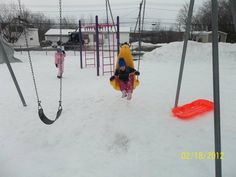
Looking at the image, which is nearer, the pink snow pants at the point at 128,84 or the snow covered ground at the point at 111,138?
the snow covered ground at the point at 111,138

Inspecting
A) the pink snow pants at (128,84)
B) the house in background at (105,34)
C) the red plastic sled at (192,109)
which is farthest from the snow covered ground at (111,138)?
the house in background at (105,34)

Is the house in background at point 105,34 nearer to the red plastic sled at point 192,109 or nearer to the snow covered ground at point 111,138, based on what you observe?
the snow covered ground at point 111,138

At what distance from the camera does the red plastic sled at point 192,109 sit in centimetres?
360

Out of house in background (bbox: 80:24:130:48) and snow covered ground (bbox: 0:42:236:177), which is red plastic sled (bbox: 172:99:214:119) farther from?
house in background (bbox: 80:24:130:48)

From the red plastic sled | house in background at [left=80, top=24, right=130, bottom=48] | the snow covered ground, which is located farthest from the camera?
house in background at [left=80, top=24, right=130, bottom=48]

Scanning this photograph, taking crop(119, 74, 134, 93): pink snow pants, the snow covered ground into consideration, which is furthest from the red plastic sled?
crop(119, 74, 134, 93): pink snow pants

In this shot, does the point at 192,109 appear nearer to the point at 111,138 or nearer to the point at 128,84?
the point at 128,84

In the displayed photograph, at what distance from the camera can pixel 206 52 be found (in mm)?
13117

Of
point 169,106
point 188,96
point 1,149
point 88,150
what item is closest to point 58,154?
point 88,150

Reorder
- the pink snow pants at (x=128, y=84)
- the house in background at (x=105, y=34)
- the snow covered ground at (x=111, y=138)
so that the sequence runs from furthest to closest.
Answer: the house in background at (x=105, y=34) → the pink snow pants at (x=128, y=84) → the snow covered ground at (x=111, y=138)

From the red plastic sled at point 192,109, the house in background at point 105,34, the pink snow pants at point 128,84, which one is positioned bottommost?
the red plastic sled at point 192,109

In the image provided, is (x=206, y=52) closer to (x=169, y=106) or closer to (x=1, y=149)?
(x=169, y=106)

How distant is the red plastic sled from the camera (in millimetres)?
3599

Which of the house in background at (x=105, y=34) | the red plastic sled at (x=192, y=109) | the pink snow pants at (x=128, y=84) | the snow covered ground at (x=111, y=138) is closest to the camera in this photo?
the snow covered ground at (x=111, y=138)
